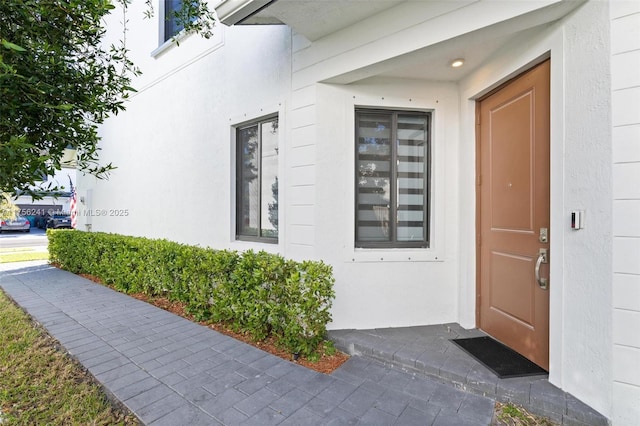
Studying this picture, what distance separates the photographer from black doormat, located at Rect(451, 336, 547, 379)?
9.09ft

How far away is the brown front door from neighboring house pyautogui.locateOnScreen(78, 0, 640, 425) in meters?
0.02

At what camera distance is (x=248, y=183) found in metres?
4.84

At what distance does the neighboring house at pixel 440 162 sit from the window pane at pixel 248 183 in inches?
1.1

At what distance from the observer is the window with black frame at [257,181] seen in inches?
176

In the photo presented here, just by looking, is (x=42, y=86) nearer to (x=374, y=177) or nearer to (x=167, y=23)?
(x=374, y=177)

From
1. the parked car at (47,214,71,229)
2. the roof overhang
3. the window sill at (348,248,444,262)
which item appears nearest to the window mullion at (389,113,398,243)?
the window sill at (348,248,444,262)

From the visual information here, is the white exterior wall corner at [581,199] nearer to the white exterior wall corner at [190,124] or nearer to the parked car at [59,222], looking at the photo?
the white exterior wall corner at [190,124]

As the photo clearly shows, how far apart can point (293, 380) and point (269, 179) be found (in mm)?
2685

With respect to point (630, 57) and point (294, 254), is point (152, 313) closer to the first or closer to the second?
point (294, 254)

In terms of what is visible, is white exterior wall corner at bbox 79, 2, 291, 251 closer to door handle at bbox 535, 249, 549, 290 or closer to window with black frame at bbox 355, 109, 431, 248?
window with black frame at bbox 355, 109, 431, 248

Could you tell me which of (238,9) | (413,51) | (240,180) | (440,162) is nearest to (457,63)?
(413,51)

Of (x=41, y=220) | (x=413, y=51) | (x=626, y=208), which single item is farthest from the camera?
(x=41, y=220)

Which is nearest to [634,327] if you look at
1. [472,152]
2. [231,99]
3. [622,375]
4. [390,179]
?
[622,375]

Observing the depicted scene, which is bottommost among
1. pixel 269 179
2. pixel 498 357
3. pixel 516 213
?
pixel 498 357
